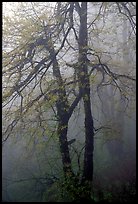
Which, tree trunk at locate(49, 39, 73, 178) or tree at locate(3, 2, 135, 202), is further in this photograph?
tree trunk at locate(49, 39, 73, 178)

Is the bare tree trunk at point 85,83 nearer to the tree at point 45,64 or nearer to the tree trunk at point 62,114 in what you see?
the tree at point 45,64

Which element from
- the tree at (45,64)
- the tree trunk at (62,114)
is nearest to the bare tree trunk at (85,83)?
the tree at (45,64)

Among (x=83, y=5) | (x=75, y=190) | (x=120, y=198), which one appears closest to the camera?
(x=75, y=190)

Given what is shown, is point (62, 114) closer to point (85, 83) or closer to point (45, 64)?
point (85, 83)

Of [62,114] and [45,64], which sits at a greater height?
[45,64]

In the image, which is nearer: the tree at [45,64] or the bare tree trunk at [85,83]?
the tree at [45,64]

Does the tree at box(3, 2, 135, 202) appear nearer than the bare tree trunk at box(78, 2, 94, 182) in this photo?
Yes

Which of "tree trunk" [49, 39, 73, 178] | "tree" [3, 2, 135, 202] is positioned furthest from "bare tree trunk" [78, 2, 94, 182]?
"tree trunk" [49, 39, 73, 178]

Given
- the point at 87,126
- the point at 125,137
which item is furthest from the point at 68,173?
the point at 125,137

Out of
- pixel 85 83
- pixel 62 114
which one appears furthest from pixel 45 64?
pixel 62 114

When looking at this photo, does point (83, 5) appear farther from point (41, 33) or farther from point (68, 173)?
point (68, 173)

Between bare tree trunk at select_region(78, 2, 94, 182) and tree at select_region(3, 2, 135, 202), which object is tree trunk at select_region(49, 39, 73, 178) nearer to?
tree at select_region(3, 2, 135, 202)

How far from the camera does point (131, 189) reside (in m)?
10.5

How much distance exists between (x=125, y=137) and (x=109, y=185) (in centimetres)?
433
